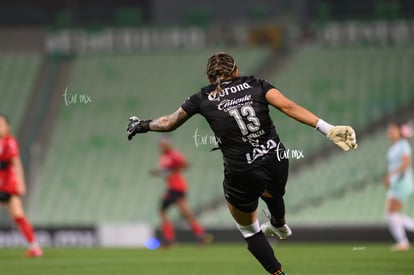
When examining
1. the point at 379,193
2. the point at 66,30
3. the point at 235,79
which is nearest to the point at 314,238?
the point at 379,193

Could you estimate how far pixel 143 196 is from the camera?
25.2 metres

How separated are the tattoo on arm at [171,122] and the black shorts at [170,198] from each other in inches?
405

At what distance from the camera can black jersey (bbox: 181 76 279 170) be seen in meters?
9.62

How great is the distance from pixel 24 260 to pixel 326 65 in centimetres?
1242

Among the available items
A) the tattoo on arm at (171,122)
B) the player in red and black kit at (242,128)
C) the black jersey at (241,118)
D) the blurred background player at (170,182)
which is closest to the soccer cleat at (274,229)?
the player in red and black kit at (242,128)

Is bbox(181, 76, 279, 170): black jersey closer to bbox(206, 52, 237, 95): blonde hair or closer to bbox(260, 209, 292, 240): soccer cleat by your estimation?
bbox(206, 52, 237, 95): blonde hair

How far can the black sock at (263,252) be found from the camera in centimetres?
991

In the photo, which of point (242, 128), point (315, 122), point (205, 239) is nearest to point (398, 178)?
point (205, 239)

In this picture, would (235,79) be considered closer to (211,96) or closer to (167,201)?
(211,96)

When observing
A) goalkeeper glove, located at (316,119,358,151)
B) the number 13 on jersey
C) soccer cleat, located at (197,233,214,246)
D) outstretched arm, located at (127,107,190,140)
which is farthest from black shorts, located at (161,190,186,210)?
goalkeeper glove, located at (316,119,358,151)

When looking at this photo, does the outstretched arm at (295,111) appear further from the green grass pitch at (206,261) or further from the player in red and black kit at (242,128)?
the green grass pitch at (206,261)

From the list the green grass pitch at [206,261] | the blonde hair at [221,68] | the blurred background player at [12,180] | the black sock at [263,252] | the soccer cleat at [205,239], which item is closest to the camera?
→ the blonde hair at [221,68]

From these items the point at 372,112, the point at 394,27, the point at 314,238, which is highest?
the point at 394,27

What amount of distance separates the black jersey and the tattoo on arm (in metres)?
0.06
